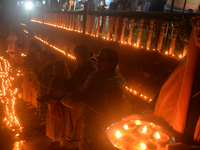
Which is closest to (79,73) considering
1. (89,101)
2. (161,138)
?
(89,101)

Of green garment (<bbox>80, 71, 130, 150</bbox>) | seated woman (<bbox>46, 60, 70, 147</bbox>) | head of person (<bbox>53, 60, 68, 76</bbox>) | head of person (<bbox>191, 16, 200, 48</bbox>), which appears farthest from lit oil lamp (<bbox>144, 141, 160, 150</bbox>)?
head of person (<bbox>53, 60, 68, 76</bbox>)

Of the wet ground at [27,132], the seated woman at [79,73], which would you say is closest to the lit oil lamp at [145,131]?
the seated woman at [79,73]

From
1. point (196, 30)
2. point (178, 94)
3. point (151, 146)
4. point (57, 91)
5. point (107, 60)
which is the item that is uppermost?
point (196, 30)

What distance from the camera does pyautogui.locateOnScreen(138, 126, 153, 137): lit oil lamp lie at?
4.87 ft

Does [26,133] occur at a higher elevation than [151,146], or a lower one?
lower

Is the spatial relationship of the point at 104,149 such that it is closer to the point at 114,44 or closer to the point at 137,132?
the point at 137,132

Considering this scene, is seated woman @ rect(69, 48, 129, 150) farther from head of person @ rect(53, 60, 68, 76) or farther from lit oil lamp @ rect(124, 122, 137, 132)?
head of person @ rect(53, 60, 68, 76)

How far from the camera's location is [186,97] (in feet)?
5.31

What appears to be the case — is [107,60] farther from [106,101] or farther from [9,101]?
[9,101]

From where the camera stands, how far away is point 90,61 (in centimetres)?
394

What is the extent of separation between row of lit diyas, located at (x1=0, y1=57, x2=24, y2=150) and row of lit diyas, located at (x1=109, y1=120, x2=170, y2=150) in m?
4.45

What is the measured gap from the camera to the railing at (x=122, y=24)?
3.88 metres

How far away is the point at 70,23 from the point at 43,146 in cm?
578

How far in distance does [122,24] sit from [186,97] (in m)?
3.99
